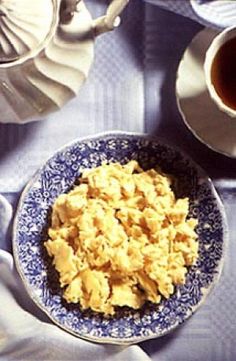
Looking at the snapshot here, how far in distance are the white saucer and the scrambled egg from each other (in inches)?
2.9

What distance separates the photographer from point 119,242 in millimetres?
1062

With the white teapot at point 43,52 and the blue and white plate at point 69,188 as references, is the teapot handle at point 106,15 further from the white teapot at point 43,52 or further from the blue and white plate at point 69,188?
the blue and white plate at point 69,188

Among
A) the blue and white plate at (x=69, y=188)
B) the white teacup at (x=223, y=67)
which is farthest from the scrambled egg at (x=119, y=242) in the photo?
the white teacup at (x=223, y=67)

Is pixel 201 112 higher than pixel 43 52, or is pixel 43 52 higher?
pixel 43 52

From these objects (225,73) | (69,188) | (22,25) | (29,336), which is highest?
(22,25)

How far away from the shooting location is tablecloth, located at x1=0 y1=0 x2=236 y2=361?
1.10 meters

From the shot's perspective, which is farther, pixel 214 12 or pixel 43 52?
pixel 214 12

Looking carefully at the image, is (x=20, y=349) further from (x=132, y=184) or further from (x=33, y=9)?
(x=33, y=9)

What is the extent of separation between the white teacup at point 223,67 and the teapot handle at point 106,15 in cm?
13

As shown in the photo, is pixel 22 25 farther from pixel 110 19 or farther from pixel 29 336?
pixel 29 336

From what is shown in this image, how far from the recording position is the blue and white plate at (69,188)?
1.08m

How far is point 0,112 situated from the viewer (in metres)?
1.05

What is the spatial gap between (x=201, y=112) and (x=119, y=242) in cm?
18

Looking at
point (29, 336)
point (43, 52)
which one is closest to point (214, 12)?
point (43, 52)
